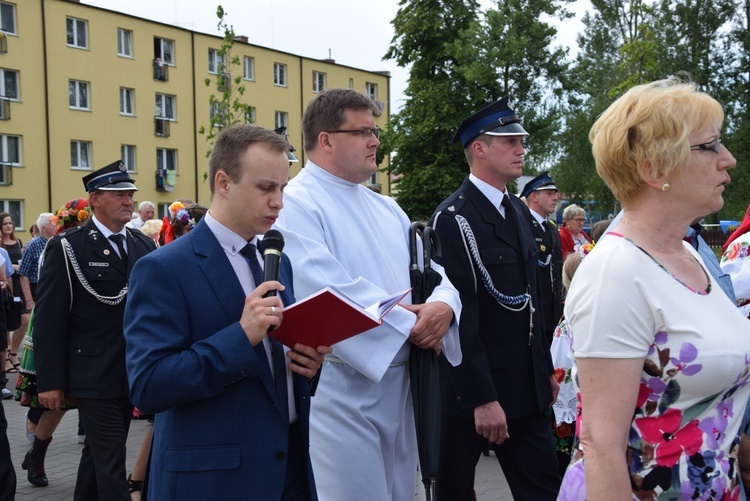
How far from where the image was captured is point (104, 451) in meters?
5.15

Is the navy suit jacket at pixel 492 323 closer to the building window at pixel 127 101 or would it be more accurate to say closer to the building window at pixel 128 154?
the building window at pixel 128 154

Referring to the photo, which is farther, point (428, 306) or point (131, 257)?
point (131, 257)

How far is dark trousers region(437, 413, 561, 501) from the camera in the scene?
14.4 feet

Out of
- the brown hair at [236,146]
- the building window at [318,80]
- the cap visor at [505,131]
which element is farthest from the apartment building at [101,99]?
the brown hair at [236,146]

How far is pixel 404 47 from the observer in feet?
123

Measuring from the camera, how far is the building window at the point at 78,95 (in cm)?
3831

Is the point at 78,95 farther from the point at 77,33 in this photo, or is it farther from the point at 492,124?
the point at 492,124

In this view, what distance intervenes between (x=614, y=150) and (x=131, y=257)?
13.7 feet

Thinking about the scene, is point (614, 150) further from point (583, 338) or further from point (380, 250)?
point (380, 250)

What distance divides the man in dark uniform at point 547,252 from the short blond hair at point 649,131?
163 inches

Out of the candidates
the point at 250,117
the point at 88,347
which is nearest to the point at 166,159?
the point at 250,117

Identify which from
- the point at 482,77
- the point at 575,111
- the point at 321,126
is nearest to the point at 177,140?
the point at 482,77

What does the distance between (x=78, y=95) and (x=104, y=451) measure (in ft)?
120

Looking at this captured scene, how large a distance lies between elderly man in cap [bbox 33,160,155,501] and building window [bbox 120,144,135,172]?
37.0 m
